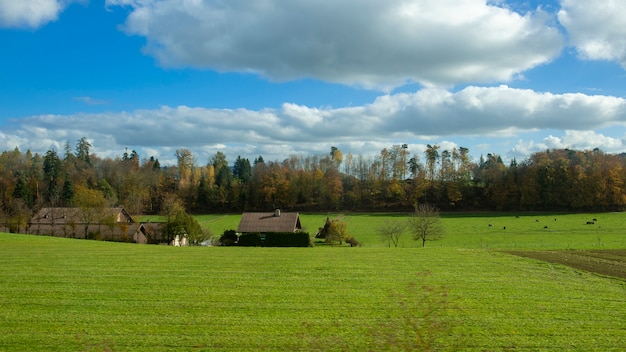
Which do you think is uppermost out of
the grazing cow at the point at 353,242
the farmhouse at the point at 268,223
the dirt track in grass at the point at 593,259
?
the farmhouse at the point at 268,223

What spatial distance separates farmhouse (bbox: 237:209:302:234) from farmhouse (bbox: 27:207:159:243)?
10.7 m

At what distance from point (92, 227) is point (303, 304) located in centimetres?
4587

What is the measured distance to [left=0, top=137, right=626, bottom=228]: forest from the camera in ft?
277

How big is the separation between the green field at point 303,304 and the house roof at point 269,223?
26.3 metres

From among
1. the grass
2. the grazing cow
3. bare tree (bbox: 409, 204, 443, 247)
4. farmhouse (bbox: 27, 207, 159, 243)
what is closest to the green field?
bare tree (bbox: 409, 204, 443, 247)

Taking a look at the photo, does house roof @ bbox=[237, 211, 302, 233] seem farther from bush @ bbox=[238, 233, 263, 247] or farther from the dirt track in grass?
the dirt track in grass

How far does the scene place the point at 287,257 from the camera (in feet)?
94.1

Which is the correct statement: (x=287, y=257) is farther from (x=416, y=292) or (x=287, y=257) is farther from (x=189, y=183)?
(x=189, y=183)

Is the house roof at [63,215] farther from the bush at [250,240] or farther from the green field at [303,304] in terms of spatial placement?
the green field at [303,304]

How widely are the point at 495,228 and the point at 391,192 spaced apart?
35015 mm

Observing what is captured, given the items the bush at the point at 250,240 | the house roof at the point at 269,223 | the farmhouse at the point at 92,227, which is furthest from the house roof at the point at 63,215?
the bush at the point at 250,240

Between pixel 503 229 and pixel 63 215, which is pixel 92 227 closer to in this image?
pixel 63 215

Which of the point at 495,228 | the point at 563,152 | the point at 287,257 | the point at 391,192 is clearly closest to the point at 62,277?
the point at 287,257

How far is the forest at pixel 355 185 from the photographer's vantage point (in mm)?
84438
